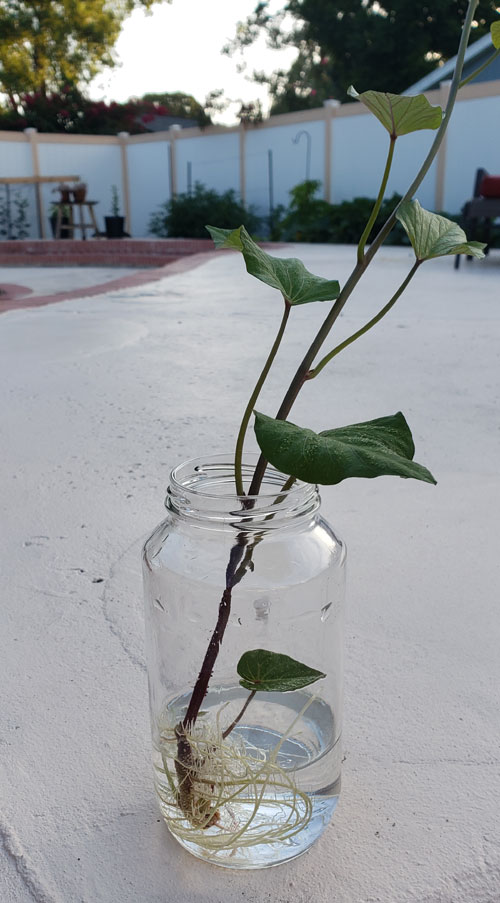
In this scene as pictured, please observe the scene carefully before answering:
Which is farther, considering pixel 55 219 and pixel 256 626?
pixel 55 219

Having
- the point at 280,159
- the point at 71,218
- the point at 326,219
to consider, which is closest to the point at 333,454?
the point at 326,219

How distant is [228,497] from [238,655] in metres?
0.18

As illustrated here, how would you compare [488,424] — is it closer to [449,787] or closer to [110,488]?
[110,488]

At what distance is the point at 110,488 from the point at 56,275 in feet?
22.9

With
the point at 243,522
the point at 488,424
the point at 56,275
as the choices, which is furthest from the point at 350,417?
the point at 56,275

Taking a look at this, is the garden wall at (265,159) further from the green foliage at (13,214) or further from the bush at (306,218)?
the bush at (306,218)

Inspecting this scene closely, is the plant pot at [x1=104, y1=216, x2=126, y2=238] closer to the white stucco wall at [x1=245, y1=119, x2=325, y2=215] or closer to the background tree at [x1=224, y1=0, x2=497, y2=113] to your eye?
the white stucco wall at [x1=245, y1=119, x2=325, y2=215]

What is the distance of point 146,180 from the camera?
13.9 meters

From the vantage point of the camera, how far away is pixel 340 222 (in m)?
9.71

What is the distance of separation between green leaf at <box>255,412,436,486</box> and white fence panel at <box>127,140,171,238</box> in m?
13.9

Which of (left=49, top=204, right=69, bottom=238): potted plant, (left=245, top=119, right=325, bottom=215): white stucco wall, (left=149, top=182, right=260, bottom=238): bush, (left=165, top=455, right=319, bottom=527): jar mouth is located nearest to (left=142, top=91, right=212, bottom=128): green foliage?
(left=49, top=204, right=69, bottom=238): potted plant

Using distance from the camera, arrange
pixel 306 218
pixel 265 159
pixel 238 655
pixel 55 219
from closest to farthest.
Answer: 1. pixel 238 655
2. pixel 306 218
3. pixel 265 159
4. pixel 55 219

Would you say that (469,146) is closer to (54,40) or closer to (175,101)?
(54,40)

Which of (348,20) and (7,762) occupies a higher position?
(348,20)
